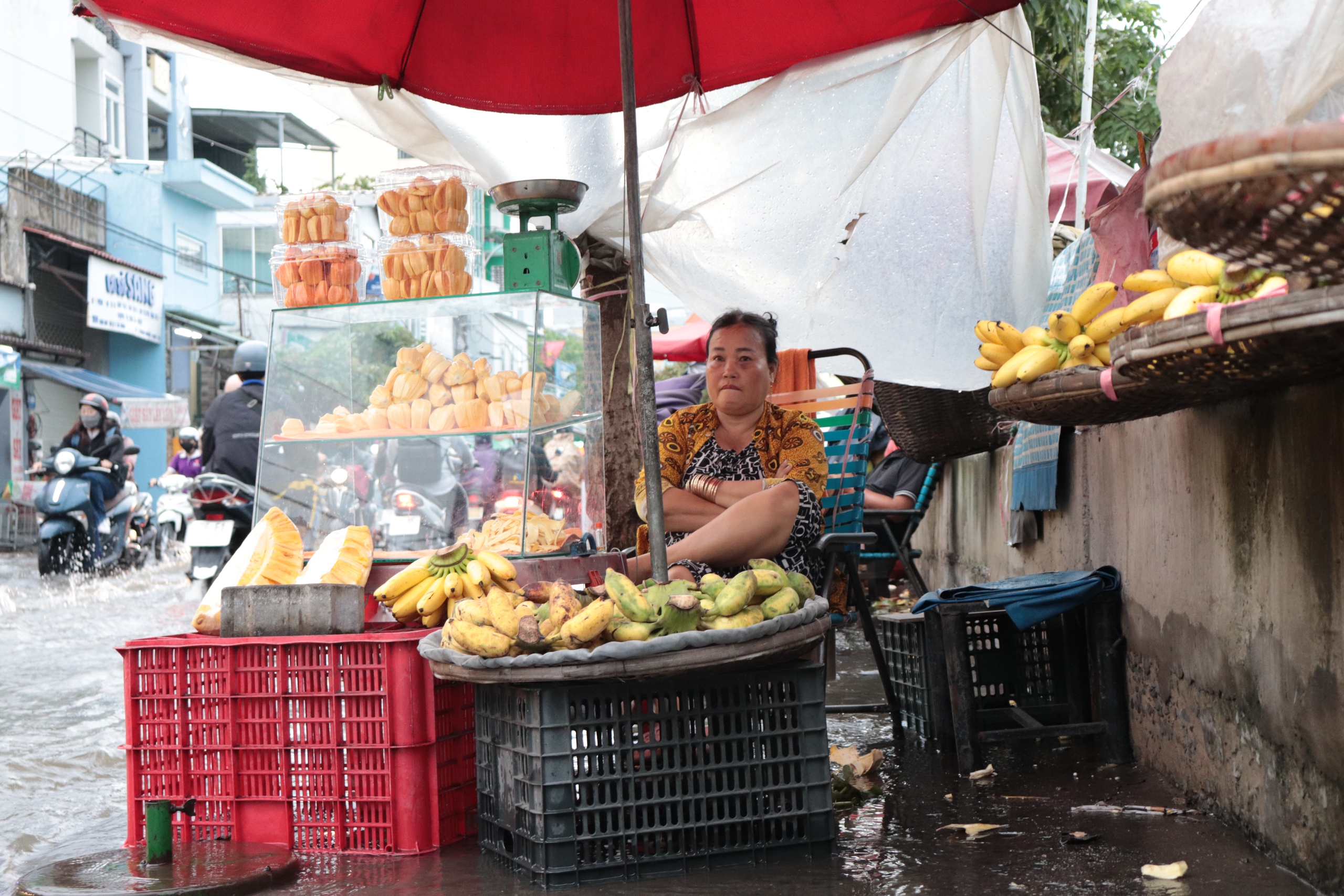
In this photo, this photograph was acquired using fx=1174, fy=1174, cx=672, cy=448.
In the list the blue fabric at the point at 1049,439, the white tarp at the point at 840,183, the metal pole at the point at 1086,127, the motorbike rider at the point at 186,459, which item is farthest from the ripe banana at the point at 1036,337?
the motorbike rider at the point at 186,459

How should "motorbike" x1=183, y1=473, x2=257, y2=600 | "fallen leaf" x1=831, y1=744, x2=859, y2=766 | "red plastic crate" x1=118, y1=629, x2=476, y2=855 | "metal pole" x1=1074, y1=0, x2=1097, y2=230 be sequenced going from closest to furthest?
"red plastic crate" x1=118, y1=629, x2=476, y2=855 → "fallen leaf" x1=831, y1=744, x2=859, y2=766 → "metal pole" x1=1074, y1=0, x2=1097, y2=230 → "motorbike" x1=183, y1=473, x2=257, y2=600

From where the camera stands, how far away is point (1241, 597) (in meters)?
3.04

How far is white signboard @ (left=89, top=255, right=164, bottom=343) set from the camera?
22547mm

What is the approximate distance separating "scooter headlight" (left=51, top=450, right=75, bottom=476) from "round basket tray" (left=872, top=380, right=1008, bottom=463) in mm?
8861

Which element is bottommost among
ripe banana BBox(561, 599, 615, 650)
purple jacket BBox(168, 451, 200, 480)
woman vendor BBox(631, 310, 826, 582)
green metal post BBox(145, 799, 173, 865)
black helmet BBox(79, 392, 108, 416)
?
green metal post BBox(145, 799, 173, 865)

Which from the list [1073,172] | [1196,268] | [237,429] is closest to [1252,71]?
[1196,268]

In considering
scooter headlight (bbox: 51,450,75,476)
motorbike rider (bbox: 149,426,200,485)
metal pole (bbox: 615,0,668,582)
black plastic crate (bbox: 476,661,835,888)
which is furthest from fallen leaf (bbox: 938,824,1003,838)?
motorbike rider (bbox: 149,426,200,485)

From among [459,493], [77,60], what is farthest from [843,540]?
[77,60]

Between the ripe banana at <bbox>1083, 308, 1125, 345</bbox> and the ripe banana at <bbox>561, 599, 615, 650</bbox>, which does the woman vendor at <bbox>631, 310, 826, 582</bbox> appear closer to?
the ripe banana at <bbox>561, 599, 615, 650</bbox>

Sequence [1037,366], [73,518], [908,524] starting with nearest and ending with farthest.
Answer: [1037,366]
[908,524]
[73,518]

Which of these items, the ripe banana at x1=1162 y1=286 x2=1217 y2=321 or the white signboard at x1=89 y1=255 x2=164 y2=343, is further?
the white signboard at x1=89 y1=255 x2=164 y2=343

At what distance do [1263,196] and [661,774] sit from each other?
1.97 metres

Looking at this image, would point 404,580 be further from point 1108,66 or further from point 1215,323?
point 1108,66

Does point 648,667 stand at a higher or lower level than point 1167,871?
higher
